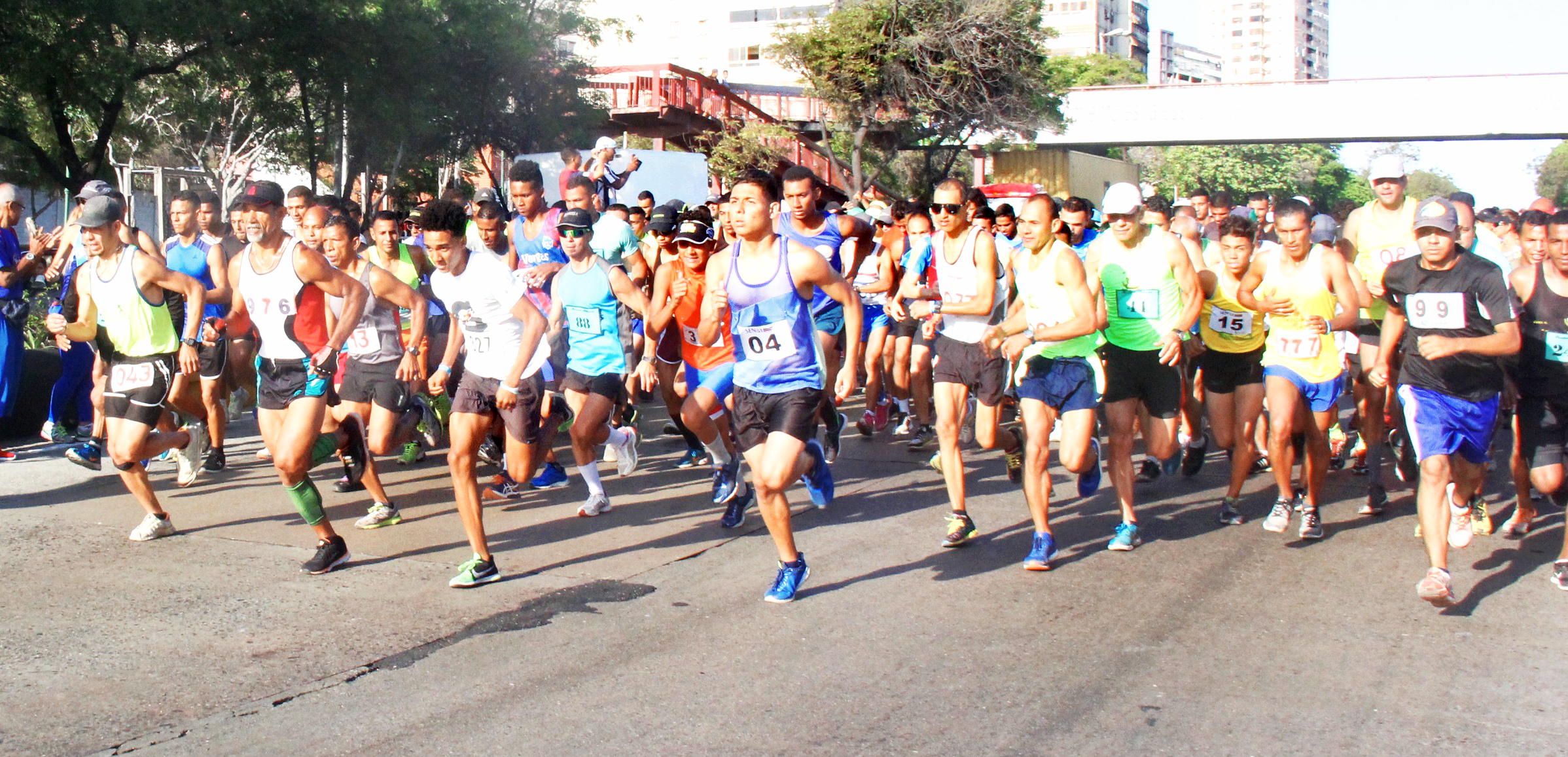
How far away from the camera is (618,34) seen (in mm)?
32094

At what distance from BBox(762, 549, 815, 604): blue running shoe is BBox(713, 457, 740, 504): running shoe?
198cm

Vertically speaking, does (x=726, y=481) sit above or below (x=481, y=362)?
below

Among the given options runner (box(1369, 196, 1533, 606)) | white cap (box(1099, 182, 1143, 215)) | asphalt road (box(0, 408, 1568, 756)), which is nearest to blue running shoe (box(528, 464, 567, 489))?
asphalt road (box(0, 408, 1568, 756))

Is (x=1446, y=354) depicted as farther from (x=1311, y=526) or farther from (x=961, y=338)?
(x=961, y=338)

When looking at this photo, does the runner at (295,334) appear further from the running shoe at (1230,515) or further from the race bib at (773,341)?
the running shoe at (1230,515)

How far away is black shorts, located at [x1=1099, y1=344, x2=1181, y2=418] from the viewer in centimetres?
686

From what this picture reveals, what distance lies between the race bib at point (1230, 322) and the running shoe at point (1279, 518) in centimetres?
96

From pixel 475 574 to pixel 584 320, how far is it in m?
1.97

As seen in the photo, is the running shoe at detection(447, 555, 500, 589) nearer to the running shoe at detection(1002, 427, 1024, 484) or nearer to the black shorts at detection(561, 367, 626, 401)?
the black shorts at detection(561, 367, 626, 401)

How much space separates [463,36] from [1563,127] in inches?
1253

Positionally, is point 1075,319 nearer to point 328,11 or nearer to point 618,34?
point 328,11

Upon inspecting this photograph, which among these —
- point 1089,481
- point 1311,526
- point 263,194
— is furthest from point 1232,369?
point 263,194

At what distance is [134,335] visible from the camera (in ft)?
22.4

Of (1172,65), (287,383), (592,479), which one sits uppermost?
(1172,65)
